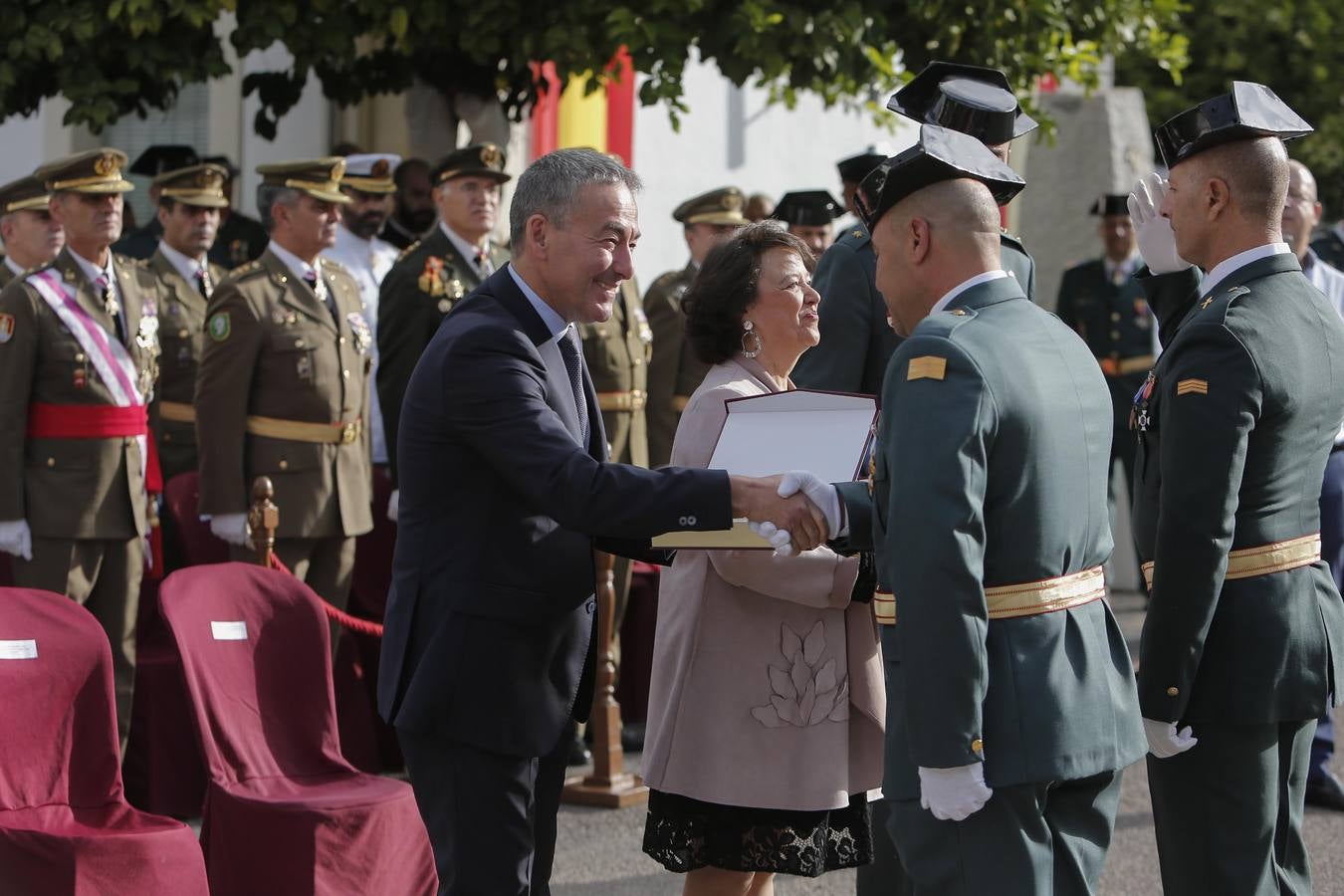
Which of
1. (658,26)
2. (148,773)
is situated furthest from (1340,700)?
(658,26)

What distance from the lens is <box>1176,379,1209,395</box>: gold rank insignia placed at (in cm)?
343

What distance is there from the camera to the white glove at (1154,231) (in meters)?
4.15

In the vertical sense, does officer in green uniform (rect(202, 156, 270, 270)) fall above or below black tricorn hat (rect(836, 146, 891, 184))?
below

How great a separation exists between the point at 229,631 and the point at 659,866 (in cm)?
148

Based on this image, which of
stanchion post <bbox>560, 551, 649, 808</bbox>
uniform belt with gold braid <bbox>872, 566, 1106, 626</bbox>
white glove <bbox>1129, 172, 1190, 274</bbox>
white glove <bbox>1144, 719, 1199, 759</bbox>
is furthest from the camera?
stanchion post <bbox>560, 551, 649, 808</bbox>

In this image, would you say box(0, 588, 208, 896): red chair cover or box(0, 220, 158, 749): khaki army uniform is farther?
box(0, 220, 158, 749): khaki army uniform

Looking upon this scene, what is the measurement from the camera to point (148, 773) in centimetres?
571

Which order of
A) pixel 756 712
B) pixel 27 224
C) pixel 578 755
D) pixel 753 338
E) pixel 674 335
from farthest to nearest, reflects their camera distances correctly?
pixel 674 335 < pixel 27 224 < pixel 578 755 < pixel 753 338 < pixel 756 712

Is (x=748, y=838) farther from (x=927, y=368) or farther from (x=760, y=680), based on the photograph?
(x=927, y=368)

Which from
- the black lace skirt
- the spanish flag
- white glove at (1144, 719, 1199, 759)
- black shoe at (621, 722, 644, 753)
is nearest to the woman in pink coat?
the black lace skirt

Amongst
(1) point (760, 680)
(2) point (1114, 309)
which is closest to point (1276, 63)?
(2) point (1114, 309)

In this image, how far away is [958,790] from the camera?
2.86 metres

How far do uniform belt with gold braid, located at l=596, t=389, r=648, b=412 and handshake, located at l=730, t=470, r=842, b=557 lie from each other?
3.78 meters

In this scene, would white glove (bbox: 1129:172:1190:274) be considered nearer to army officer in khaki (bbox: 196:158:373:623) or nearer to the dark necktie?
the dark necktie
